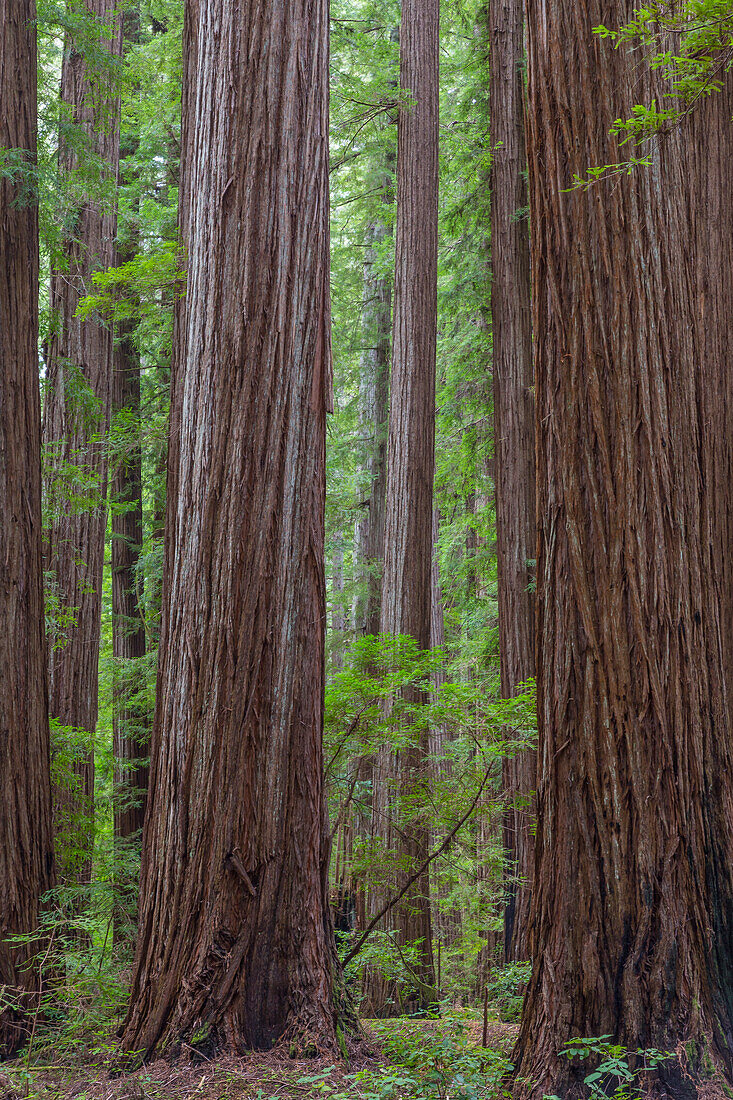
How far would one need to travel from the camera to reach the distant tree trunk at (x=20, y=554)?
18.3 ft

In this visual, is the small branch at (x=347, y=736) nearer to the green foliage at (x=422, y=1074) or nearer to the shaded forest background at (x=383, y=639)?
the shaded forest background at (x=383, y=639)

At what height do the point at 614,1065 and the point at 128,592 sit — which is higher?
the point at 128,592

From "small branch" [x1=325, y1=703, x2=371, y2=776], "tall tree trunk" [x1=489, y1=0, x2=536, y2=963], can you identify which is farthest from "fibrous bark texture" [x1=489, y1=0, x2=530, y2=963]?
"small branch" [x1=325, y1=703, x2=371, y2=776]

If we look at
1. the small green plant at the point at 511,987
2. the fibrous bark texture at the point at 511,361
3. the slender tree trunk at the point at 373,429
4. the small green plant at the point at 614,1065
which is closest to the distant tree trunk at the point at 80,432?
the fibrous bark texture at the point at 511,361

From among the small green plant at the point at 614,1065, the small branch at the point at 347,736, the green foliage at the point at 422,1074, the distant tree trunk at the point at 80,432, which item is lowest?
the green foliage at the point at 422,1074

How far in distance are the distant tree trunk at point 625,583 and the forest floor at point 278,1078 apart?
1.73 feet

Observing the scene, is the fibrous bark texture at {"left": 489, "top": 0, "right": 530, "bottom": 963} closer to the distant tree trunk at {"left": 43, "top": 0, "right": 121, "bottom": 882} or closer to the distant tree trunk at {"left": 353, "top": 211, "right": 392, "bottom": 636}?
the distant tree trunk at {"left": 43, "top": 0, "right": 121, "bottom": 882}

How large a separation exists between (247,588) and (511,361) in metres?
6.25

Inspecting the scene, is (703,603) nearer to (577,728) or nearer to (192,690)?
(577,728)

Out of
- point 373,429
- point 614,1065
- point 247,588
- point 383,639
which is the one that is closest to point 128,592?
point 373,429

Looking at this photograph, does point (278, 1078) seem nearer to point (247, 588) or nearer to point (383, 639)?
point (247, 588)

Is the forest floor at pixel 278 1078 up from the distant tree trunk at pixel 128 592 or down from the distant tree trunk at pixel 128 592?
down

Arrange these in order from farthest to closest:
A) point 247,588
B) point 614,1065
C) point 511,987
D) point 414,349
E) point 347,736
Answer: point 414,349
point 511,987
point 347,736
point 247,588
point 614,1065

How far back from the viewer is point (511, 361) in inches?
377
